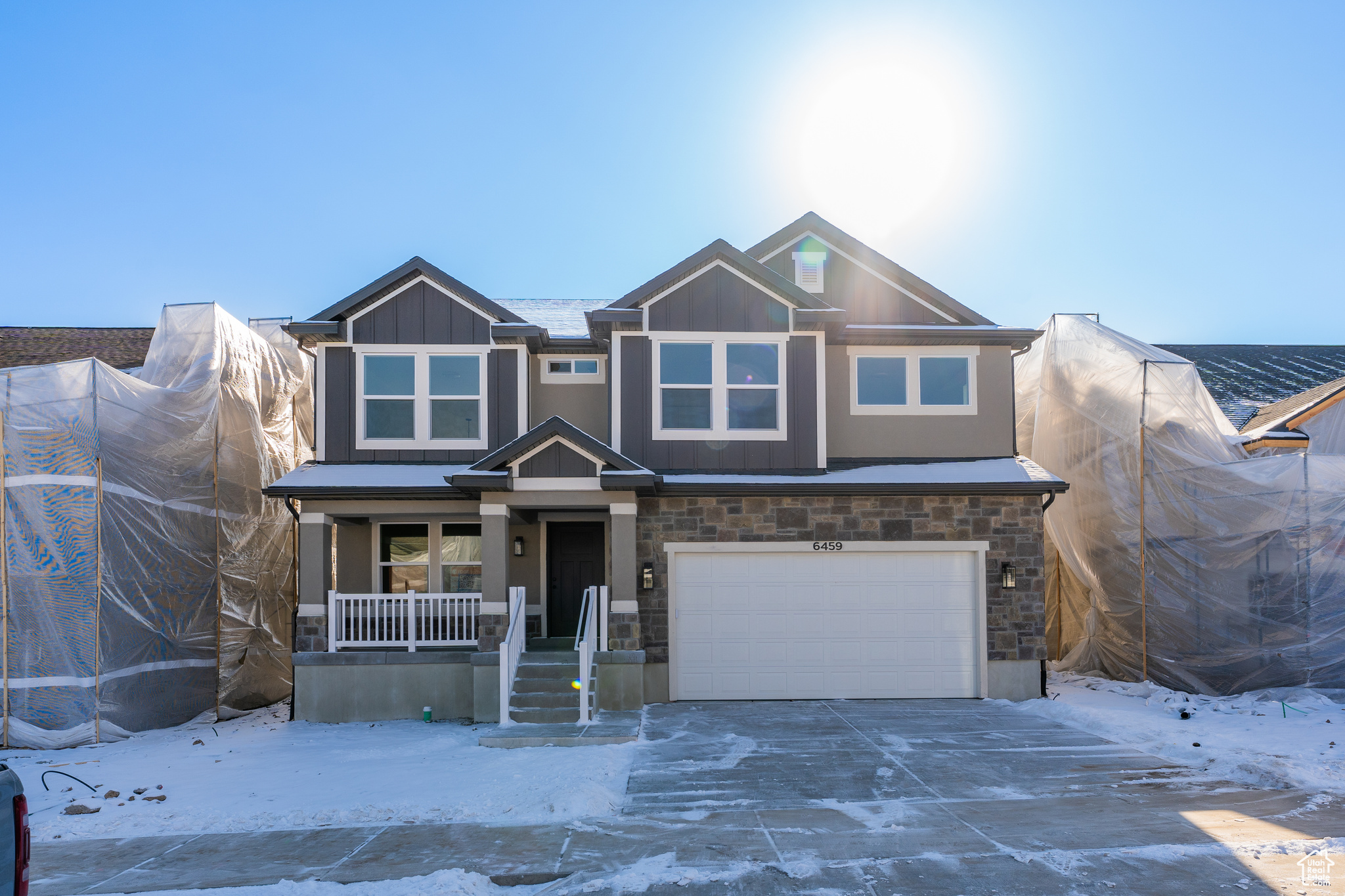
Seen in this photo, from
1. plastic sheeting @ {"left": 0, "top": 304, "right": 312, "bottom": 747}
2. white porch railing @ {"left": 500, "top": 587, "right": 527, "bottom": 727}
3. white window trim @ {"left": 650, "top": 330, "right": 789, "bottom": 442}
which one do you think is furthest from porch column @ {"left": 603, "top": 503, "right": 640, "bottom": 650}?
plastic sheeting @ {"left": 0, "top": 304, "right": 312, "bottom": 747}

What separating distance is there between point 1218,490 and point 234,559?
14.0 meters

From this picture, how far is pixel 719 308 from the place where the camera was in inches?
501

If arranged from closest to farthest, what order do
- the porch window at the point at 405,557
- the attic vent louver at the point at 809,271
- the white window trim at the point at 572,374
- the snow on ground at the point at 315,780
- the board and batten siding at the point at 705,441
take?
1. the snow on ground at the point at 315,780
2. the board and batten siding at the point at 705,441
3. the white window trim at the point at 572,374
4. the porch window at the point at 405,557
5. the attic vent louver at the point at 809,271

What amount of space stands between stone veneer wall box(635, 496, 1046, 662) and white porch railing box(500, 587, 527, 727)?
5.60 ft

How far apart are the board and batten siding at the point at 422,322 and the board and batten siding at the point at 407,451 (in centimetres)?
34

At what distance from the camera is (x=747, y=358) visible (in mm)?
12742

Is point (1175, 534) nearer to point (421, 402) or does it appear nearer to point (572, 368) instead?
point (572, 368)

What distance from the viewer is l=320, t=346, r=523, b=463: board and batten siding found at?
1270 centimetres

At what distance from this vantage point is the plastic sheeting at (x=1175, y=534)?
11016mm

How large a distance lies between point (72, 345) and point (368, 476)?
25.5 feet

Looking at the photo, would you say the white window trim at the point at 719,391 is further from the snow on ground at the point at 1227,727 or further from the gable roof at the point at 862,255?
the snow on ground at the point at 1227,727

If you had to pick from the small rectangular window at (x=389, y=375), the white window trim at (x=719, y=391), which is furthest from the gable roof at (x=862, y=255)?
the small rectangular window at (x=389, y=375)

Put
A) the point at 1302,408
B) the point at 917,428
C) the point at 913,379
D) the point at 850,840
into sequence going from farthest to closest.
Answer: the point at 1302,408
the point at 913,379
the point at 917,428
the point at 850,840

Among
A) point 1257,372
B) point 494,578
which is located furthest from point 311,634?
point 1257,372
